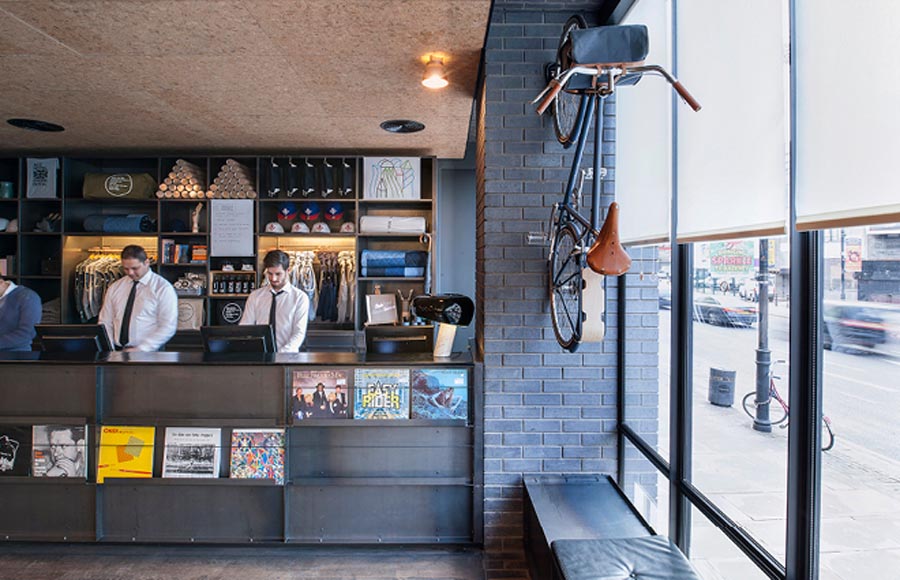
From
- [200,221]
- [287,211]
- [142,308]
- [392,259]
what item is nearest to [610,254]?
[392,259]

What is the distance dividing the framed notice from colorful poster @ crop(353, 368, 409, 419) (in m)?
2.99

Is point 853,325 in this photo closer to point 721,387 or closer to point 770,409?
point 770,409

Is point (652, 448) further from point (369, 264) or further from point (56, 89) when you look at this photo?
point (56, 89)

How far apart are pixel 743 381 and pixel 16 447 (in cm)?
362

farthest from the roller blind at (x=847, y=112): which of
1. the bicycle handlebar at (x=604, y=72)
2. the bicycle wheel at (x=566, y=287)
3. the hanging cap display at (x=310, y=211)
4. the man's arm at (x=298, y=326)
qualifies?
the hanging cap display at (x=310, y=211)

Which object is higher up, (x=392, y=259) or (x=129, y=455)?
(x=392, y=259)

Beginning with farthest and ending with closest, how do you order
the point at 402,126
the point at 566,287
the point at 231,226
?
the point at 231,226 < the point at 402,126 < the point at 566,287

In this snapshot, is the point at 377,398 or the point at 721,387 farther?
the point at 377,398

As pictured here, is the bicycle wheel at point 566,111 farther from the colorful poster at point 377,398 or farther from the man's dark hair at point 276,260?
the man's dark hair at point 276,260

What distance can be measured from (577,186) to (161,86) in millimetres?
2657

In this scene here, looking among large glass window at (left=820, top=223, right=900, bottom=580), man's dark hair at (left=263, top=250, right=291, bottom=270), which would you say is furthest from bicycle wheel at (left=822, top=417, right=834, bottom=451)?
man's dark hair at (left=263, top=250, right=291, bottom=270)

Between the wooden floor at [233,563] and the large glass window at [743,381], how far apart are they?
137 cm

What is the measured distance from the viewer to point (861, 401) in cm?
131

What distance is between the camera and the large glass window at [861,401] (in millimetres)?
1206
